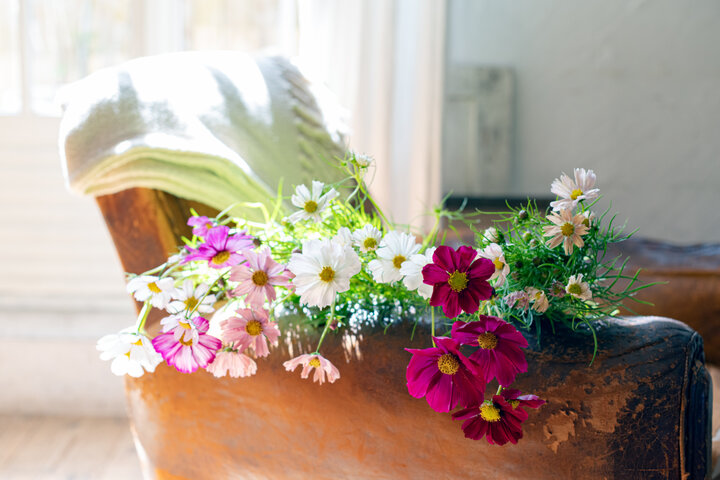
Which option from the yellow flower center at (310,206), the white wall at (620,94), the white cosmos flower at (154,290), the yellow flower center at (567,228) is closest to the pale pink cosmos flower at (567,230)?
the yellow flower center at (567,228)

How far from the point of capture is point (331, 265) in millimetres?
513

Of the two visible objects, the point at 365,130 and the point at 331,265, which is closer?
the point at 331,265

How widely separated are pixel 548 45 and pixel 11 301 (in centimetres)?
193

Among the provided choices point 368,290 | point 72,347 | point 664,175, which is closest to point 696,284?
point 368,290

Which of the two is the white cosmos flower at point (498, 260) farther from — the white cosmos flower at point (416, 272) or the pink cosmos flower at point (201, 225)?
the pink cosmos flower at point (201, 225)

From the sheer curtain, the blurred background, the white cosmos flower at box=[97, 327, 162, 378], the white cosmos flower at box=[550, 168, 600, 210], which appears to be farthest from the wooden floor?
the white cosmos flower at box=[550, 168, 600, 210]

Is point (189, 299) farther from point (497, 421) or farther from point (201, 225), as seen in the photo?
point (497, 421)

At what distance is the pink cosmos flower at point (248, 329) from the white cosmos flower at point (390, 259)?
0.10m

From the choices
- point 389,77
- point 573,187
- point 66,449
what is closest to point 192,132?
point 573,187

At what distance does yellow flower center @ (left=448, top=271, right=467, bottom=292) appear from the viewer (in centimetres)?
49

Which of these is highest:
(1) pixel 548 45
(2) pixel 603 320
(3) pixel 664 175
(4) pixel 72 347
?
(1) pixel 548 45

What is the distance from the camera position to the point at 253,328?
535 mm

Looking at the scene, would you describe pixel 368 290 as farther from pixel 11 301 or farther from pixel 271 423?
pixel 11 301

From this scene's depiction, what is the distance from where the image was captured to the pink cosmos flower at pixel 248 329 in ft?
1.75
